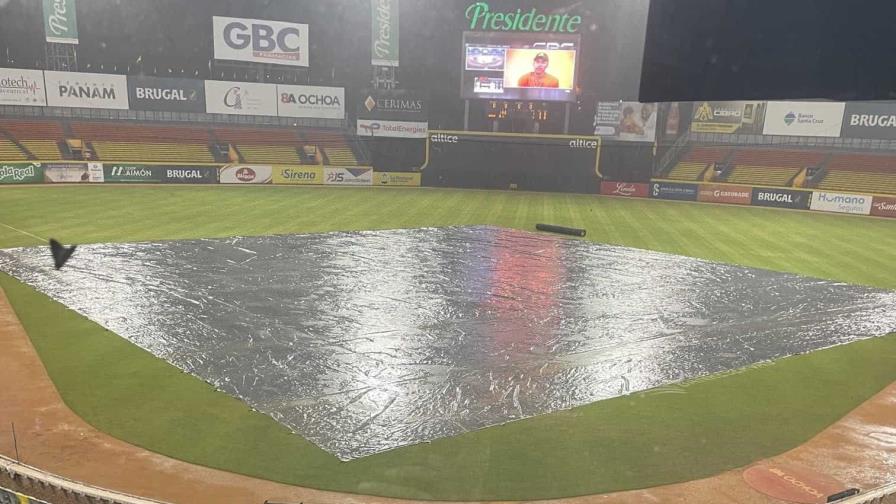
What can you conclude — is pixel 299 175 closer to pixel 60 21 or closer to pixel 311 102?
pixel 311 102

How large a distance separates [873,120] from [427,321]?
35.2m

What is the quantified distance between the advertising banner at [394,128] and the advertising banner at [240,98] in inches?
234

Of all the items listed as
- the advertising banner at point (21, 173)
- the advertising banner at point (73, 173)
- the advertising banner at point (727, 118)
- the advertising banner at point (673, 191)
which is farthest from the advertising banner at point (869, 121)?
the advertising banner at point (21, 173)

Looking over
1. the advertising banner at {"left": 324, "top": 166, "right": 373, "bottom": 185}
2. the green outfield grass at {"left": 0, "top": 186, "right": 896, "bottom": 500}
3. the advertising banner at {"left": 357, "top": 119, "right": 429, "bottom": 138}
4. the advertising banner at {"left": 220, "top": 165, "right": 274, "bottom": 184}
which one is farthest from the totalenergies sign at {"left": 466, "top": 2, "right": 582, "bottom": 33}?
the green outfield grass at {"left": 0, "top": 186, "right": 896, "bottom": 500}

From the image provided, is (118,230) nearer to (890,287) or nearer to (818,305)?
(818,305)

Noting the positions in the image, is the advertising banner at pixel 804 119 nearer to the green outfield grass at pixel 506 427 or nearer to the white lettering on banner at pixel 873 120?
the white lettering on banner at pixel 873 120

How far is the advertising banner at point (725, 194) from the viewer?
3338 cm

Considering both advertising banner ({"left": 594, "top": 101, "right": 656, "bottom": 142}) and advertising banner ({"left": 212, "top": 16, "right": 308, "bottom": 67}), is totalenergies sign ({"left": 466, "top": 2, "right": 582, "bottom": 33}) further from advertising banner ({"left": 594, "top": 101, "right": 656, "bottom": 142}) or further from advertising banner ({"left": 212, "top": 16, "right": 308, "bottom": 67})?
advertising banner ({"left": 212, "top": 16, "right": 308, "bottom": 67})

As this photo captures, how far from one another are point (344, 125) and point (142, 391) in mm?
33487

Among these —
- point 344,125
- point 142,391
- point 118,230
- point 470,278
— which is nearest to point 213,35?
point 344,125

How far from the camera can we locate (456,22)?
124 ft

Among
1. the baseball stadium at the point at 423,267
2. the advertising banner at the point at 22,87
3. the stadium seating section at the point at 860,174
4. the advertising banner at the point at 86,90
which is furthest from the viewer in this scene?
the advertising banner at the point at 86,90

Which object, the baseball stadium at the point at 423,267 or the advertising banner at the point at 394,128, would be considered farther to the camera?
the advertising banner at the point at 394,128

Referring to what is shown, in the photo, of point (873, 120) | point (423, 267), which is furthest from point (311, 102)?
point (873, 120)
